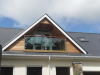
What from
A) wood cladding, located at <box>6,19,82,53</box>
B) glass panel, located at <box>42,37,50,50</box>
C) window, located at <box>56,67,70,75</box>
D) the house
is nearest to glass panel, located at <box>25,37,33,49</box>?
the house

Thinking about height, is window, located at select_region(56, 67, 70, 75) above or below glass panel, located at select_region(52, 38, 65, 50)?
below

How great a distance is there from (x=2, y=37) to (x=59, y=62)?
16.9 feet

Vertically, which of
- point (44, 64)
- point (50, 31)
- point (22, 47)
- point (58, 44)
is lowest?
point (44, 64)

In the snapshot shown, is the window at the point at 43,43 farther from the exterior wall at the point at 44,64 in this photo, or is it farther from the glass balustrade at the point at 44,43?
the exterior wall at the point at 44,64

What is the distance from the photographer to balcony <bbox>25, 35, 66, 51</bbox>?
29.9 ft

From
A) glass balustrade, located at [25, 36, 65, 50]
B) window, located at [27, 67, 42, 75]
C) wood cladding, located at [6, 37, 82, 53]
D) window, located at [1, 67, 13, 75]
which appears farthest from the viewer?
glass balustrade, located at [25, 36, 65, 50]

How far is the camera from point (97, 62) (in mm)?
9180

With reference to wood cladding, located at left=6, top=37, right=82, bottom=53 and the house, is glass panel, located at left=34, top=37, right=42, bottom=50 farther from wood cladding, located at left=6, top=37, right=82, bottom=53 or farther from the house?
wood cladding, located at left=6, top=37, right=82, bottom=53

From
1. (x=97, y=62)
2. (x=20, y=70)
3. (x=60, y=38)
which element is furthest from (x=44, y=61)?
(x=97, y=62)

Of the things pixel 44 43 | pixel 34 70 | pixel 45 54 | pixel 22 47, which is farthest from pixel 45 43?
pixel 34 70

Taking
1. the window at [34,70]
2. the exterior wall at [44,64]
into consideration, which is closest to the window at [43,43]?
the exterior wall at [44,64]

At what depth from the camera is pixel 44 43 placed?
30.5ft

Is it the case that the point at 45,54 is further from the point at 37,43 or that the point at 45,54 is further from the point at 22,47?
the point at 22,47

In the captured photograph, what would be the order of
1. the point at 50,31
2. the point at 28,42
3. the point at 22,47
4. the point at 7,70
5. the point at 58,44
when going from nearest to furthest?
1. the point at 7,70
2. the point at 22,47
3. the point at 28,42
4. the point at 58,44
5. the point at 50,31
